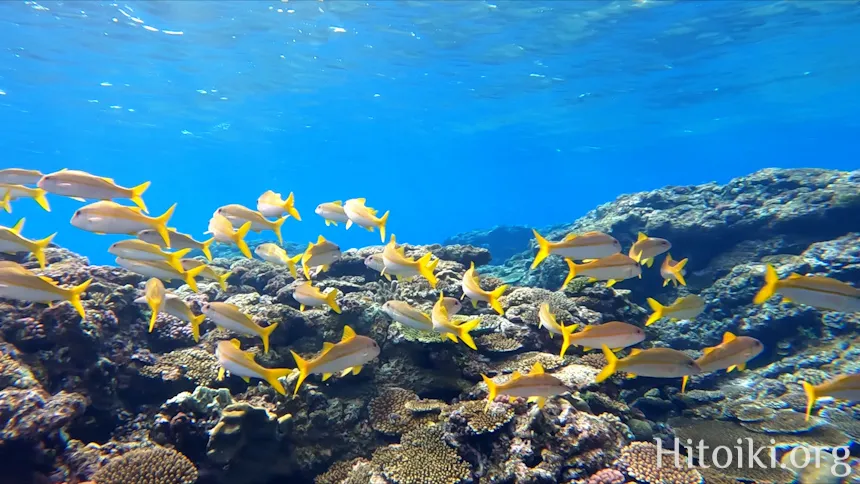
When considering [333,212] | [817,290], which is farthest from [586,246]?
[333,212]

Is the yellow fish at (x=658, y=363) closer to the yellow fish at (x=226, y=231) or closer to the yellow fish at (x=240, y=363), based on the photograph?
the yellow fish at (x=240, y=363)

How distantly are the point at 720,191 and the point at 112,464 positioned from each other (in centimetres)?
1612

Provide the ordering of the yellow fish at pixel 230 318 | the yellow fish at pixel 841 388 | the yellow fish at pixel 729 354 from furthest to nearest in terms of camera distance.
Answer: the yellow fish at pixel 729 354, the yellow fish at pixel 230 318, the yellow fish at pixel 841 388

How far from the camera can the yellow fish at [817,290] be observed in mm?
4254

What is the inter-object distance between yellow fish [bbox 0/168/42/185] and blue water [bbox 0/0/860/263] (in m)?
17.9

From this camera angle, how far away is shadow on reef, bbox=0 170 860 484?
4.35 metres

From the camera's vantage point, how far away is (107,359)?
556 centimetres

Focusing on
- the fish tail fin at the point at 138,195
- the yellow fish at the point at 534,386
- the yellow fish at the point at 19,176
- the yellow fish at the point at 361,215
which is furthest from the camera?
the yellow fish at the point at 361,215

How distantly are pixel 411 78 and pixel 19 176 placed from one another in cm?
2728

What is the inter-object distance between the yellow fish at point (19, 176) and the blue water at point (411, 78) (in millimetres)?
17857

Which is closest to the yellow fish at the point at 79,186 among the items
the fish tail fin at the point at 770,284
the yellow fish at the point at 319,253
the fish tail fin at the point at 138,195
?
the fish tail fin at the point at 138,195

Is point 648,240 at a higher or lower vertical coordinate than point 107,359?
higher

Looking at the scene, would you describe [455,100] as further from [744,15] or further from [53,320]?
[53,320]

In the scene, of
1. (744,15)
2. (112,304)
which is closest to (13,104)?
(112,304)
